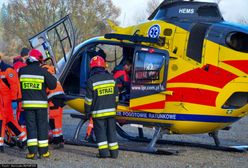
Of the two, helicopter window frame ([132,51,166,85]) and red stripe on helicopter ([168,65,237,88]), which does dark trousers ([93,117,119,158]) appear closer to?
Answer: helicopter window frame ([132,51,166,85])

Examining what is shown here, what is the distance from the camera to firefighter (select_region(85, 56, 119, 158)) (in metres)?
8.51

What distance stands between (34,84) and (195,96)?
292 cm

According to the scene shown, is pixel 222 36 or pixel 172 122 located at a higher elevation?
pixel 222 36

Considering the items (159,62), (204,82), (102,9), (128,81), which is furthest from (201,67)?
(102,9)

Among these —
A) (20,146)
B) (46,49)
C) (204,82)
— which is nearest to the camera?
(204,82)

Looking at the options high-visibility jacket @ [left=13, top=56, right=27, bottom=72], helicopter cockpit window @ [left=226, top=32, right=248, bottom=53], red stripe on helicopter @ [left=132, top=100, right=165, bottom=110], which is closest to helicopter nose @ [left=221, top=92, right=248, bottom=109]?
helicopter cockpit window @ [left=226, top=32, right=248, bottom=53]

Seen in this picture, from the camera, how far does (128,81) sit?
9914 millimetres

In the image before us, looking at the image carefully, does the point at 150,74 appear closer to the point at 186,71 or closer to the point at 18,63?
the point at 186,71

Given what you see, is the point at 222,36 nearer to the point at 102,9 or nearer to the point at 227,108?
the point at 227,108

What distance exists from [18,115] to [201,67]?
375cm

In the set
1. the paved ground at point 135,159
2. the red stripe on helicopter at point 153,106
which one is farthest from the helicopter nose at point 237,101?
the red stripe on helicopter at point 153,106

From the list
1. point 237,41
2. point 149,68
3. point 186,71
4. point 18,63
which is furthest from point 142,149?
point 18,63

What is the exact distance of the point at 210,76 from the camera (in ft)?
28.3

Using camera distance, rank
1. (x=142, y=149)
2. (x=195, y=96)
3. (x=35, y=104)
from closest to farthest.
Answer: (x=35, y=104)
(x=195, y=96)
(x=142, y=149)
